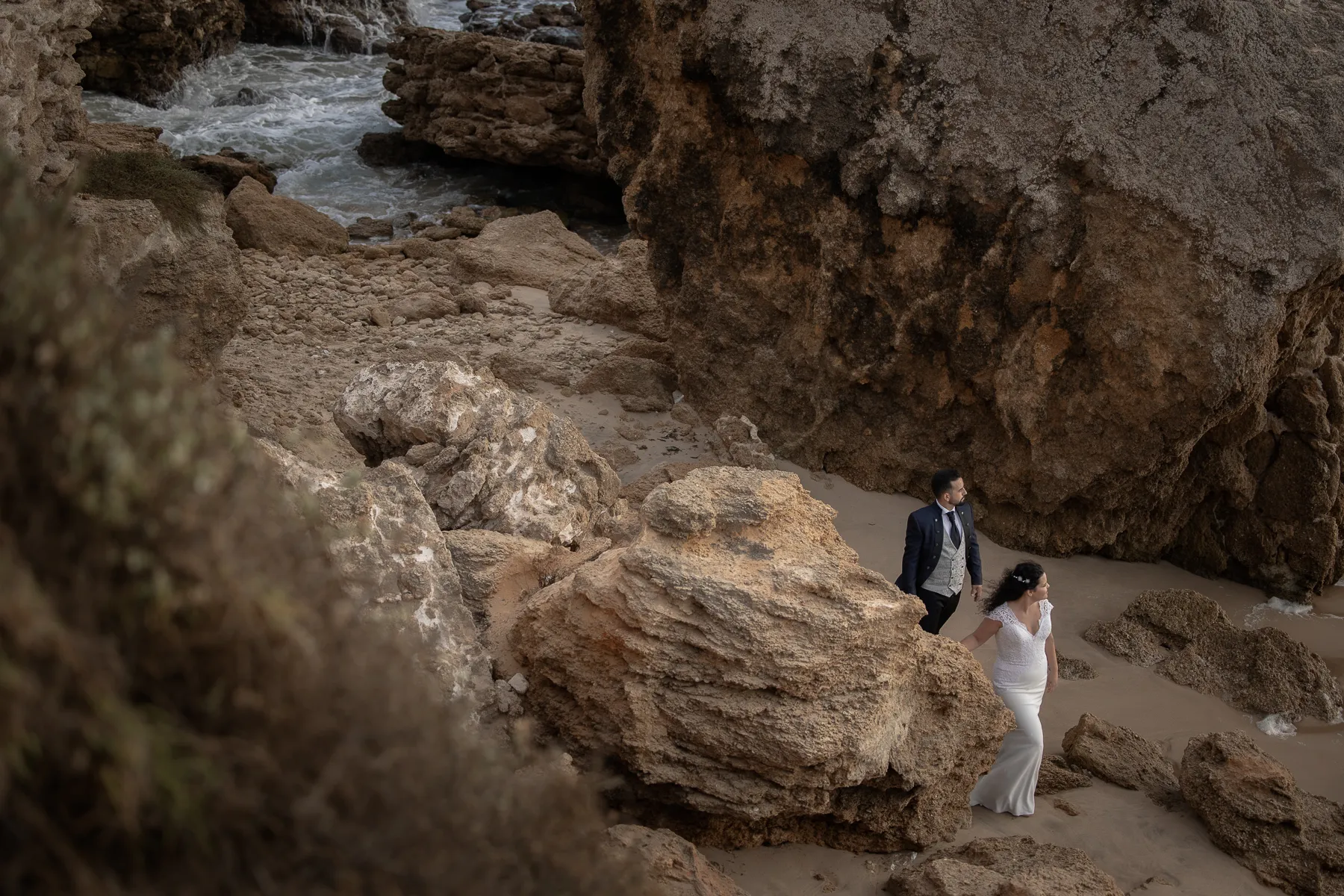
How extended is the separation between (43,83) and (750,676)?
507 cm

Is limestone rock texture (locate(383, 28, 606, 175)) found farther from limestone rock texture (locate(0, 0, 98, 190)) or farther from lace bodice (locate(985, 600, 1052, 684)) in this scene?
lace bodice (locate(985, 600, 1052, 684))

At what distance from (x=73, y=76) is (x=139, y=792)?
233 inches

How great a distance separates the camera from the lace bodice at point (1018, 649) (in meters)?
4.17

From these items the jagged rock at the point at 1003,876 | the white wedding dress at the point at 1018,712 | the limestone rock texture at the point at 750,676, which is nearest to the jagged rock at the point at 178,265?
the limestone rock texture at the point at 750,676

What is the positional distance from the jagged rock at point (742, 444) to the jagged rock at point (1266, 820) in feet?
8.71

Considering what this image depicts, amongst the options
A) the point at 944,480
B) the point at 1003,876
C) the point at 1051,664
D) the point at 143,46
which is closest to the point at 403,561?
the point at 1003,876

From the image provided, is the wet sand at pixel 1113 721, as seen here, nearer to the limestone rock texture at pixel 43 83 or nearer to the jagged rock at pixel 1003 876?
the jagged rock at pixel 1003 876

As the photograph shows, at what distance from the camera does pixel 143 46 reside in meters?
16.3

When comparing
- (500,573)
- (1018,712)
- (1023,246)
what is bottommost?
(1018,712)

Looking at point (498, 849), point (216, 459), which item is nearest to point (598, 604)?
point (498, 849)

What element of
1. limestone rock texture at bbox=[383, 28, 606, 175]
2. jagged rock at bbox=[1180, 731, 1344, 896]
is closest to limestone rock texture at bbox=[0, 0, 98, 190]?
jagged rock at bbox=[1180, 731, 1344, 896]

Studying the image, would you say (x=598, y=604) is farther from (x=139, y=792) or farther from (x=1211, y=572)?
(x=1211, y=572)

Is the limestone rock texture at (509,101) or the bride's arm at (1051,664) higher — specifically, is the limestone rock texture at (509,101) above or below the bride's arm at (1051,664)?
above

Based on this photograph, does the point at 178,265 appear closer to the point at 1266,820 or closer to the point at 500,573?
the point at 500,573
